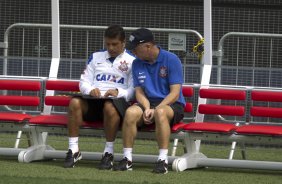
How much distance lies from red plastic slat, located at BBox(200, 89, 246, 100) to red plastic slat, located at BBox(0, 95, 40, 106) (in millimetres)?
1900

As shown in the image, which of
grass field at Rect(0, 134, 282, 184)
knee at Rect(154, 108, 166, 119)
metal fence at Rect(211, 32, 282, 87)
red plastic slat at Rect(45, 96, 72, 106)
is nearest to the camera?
grass field at Rect(0, 134, 282, 184)

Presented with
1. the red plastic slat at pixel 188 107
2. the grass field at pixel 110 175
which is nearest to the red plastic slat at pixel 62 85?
the grass field at pixel 110 175

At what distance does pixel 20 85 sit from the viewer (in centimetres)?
1243

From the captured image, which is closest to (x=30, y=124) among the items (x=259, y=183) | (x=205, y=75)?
(x=205, y=75)

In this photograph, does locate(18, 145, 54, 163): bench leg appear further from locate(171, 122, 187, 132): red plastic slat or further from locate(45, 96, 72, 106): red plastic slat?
locate(171, 122, 187, 132): red plastic slat

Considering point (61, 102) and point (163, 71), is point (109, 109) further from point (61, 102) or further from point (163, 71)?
point (61, 102)

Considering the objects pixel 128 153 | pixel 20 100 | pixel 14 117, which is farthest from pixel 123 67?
pixel 20 100

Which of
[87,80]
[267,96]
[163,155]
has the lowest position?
[163,155]

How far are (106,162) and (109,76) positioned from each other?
102 cm

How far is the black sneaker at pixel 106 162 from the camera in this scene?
436 inches

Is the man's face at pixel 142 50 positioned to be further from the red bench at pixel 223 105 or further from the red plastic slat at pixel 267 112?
the red plastic slat at pixel 267 112

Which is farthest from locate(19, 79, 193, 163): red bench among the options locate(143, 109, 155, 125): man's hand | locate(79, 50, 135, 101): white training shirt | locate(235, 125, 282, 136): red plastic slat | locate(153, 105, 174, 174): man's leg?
locate(235, 125, 282, 136): red plastic slat

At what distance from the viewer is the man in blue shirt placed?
10936mm

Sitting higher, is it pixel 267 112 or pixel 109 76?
pixel 109 76
